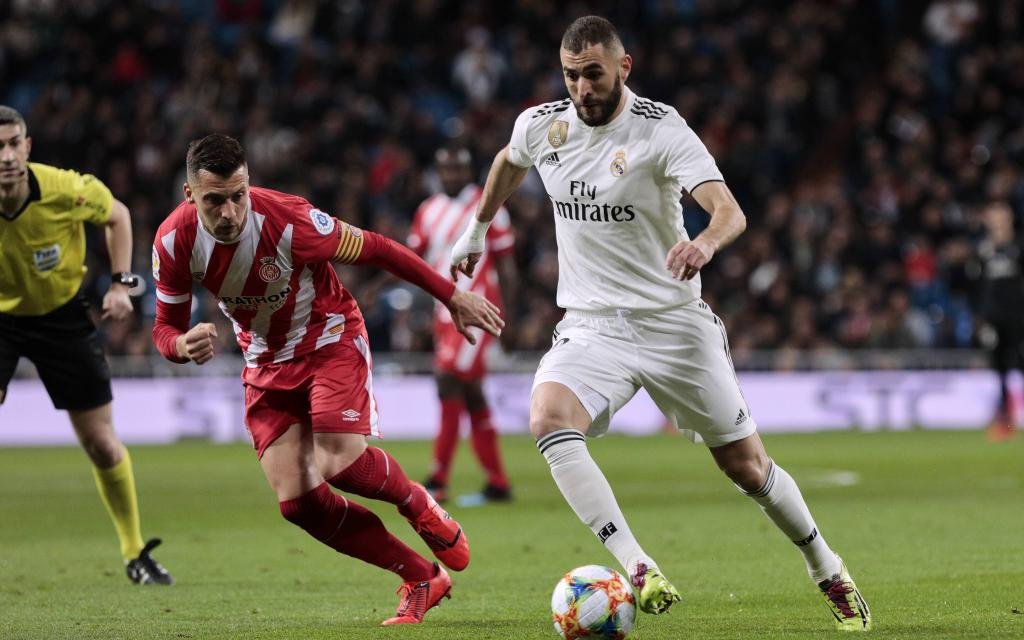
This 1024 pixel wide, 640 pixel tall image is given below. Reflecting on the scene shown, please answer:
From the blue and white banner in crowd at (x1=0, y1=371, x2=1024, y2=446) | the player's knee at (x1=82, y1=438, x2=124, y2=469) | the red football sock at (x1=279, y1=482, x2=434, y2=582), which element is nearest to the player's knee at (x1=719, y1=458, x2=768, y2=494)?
the red football sock at (x1=279, y1=482, x2=434, y2=582)

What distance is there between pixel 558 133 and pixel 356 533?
6.15 ft

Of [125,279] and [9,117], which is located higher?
[9,117]

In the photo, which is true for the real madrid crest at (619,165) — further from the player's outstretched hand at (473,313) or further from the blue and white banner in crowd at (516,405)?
the blue and white banner in crowd at (516,405)

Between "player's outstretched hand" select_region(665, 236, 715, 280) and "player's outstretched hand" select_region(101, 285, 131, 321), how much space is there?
3.43m

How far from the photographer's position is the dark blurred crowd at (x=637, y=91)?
2166cm

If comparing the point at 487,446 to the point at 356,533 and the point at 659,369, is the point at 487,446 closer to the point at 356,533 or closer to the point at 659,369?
the point at 356,533

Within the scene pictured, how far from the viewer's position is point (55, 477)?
1513cm

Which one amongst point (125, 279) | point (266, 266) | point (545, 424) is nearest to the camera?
point (545, 424)

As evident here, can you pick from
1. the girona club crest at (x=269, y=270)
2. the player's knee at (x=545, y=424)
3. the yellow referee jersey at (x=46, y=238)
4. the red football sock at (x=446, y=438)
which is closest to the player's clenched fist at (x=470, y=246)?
the girona club crest at (x=269, y=270)

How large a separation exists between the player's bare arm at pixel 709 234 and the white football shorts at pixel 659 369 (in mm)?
583

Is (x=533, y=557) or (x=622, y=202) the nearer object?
(x=622, y=202)

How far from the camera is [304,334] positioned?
6.55 metres

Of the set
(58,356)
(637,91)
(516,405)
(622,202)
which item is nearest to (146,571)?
(58,356)

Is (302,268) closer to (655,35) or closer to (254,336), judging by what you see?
(254,336)
